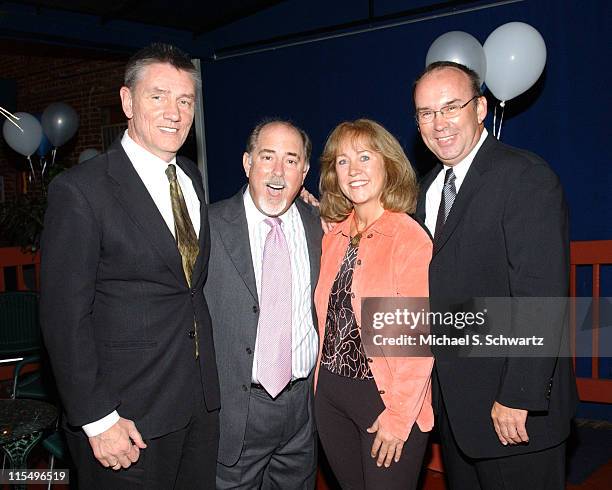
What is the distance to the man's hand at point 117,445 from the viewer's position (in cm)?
175

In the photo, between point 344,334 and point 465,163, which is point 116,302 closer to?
point 344,334

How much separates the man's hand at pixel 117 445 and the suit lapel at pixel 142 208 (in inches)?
19.3

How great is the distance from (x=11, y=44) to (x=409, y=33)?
409 centimetres

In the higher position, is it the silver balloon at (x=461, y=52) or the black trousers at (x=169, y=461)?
the silver balloon at (x=461, y=52)

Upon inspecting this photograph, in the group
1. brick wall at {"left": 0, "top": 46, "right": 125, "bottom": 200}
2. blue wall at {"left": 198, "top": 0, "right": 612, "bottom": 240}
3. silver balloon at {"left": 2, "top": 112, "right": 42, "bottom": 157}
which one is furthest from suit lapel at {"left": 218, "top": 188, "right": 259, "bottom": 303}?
brick wall at {"left": 0, "top": 46, "right": 125, "bottom": 200}

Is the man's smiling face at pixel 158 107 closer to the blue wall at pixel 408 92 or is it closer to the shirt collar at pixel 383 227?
the shirt collar at pixel 383 227

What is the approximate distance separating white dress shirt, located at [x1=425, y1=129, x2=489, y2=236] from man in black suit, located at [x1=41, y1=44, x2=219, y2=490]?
845mm

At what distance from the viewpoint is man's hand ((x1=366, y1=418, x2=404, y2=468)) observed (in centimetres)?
195

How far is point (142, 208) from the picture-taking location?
1836mm

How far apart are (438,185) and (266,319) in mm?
839

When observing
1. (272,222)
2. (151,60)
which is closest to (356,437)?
(272,222)

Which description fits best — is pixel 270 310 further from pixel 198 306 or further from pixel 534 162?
pixel 534 162

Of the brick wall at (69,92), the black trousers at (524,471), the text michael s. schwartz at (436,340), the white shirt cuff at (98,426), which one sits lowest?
the black trousers at (524,471)

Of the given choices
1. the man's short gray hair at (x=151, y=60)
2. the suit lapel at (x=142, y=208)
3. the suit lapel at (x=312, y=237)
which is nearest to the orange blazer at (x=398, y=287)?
the suit lapel at (x=312, y=237)
